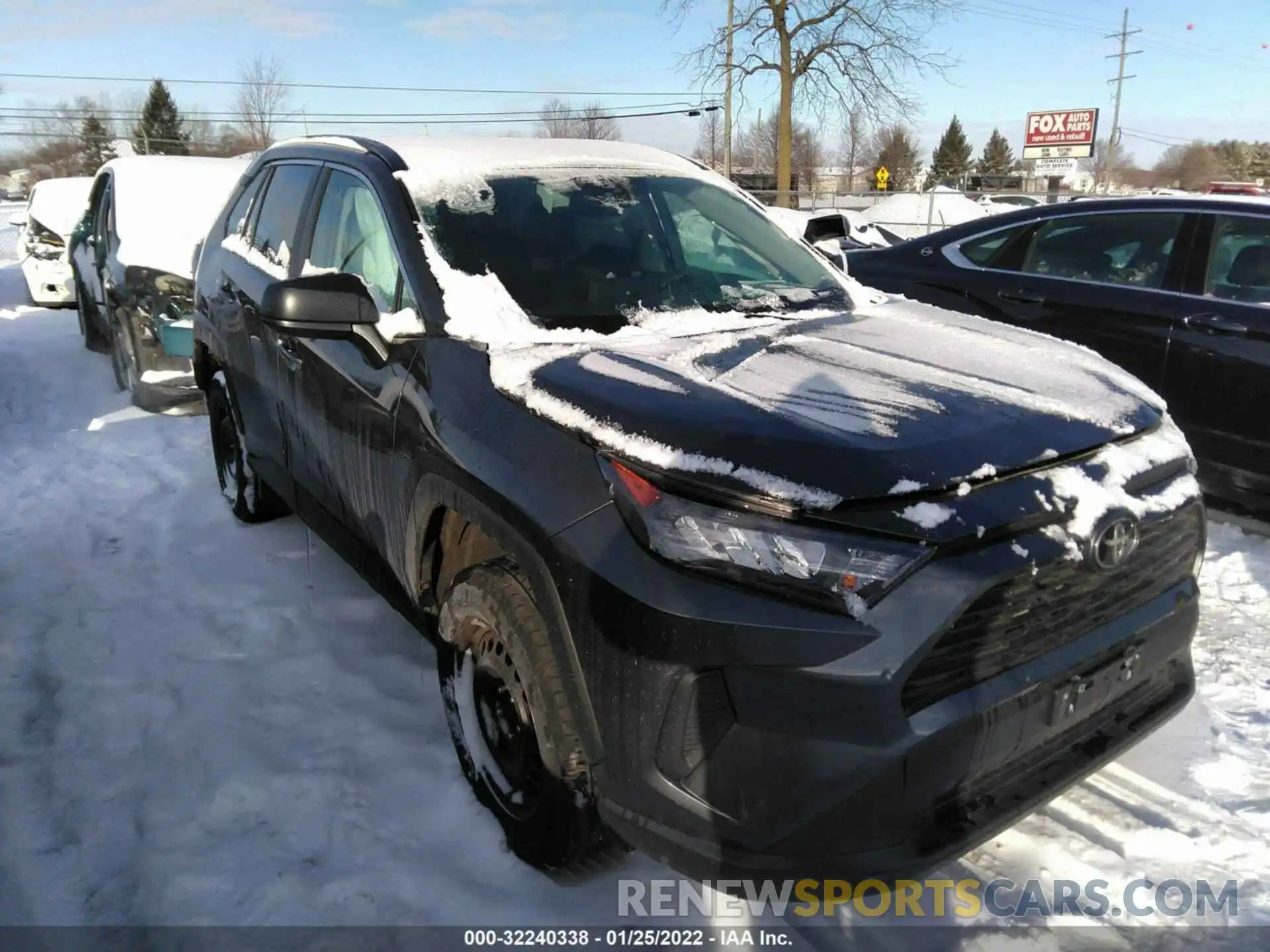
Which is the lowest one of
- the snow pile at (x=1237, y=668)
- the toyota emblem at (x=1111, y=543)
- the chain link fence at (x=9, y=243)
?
the snow pile at (x=1237, y=668)

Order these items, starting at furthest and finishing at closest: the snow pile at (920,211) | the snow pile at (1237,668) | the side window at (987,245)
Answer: the snow pile at (920,211) → the side window at (987,245) → the snow pile at (1237,668)

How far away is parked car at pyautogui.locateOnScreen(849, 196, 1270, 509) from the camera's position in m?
4.23

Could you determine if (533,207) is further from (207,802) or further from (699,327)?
(207,802)

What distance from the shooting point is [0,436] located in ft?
21.4

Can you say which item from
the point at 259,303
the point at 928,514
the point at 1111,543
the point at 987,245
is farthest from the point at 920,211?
the point at 928,514

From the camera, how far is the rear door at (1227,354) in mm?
4156

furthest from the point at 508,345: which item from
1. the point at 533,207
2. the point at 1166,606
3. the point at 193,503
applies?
the point at 193,503

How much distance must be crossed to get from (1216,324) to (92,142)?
70.0 meters

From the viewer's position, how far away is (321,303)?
2566 mm

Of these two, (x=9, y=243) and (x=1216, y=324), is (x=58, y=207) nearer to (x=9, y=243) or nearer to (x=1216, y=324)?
(x=1216, y=324)

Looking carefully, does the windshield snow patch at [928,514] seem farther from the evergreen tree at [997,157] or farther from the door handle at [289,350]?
the evergreen tree at [997,157]

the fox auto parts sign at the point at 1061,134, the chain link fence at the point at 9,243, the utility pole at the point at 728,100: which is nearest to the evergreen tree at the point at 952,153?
the fox auto parts sign at the point at 1061,134

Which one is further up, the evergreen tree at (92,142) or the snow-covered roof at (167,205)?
the evergreen tree at (92,142)

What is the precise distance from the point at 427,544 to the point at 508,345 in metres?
0.62
